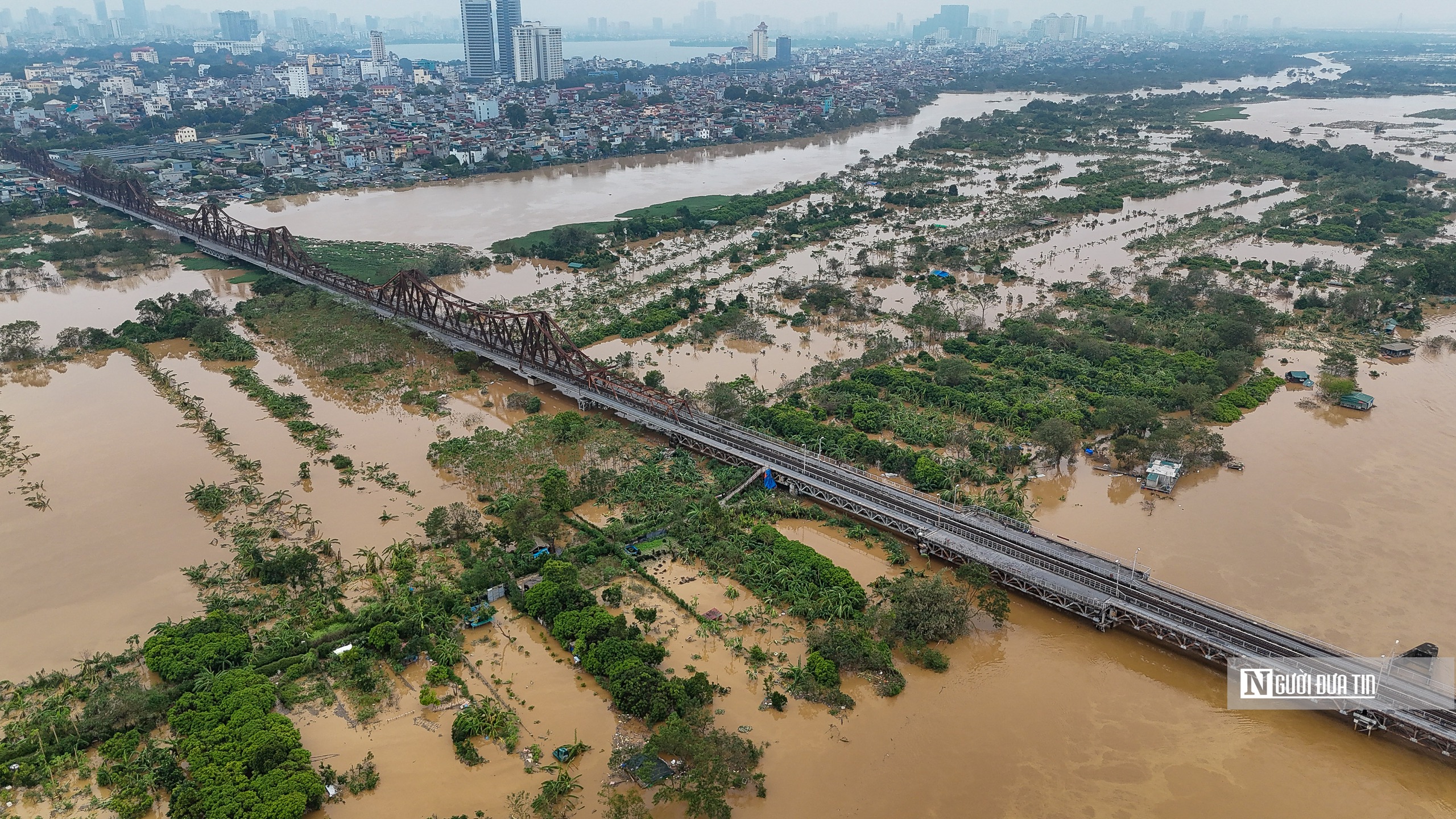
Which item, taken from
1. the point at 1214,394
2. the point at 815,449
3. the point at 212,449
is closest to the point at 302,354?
the point at 212,449

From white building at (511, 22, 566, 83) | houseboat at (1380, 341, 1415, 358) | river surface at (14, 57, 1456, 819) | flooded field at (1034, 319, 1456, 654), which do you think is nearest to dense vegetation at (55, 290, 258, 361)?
river surface at (14, 57, 1456, 819)

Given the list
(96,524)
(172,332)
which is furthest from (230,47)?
(96,524)

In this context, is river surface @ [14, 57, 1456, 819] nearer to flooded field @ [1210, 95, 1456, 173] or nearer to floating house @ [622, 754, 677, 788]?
floating house @ [622, 754, 677, 788]

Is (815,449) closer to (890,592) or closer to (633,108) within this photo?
(890,592)

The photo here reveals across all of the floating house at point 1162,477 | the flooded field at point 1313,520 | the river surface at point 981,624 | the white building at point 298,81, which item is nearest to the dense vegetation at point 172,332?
the river surface at point 981,624

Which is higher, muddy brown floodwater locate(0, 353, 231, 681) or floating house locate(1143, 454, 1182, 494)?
floating house locate(1143, 454, 1182, 494)

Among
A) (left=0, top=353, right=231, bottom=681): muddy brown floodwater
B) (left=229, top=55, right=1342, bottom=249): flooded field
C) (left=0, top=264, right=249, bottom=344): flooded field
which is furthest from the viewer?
(left=229, top=55, right=1342, bottom=249): flooded field

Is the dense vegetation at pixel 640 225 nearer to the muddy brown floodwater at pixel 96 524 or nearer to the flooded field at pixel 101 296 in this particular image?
the flooded field at pixel 101 296
